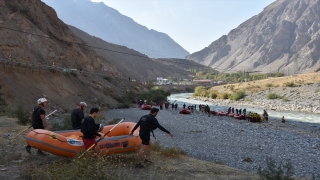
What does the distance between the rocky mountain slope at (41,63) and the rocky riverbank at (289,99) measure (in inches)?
974

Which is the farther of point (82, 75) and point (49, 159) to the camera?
point (82, 75)

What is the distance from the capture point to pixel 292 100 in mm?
50719

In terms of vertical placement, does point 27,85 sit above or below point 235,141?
above

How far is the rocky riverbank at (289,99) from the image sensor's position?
144 ft

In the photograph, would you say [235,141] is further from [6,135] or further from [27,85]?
[27,85]

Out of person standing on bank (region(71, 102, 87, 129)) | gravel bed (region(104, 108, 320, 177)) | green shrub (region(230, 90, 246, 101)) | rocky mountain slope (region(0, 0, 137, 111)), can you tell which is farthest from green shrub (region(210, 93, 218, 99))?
person standing on bank (region(71, 102, 87, 129))

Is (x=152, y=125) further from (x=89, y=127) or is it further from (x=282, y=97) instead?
(x=282, y=97)

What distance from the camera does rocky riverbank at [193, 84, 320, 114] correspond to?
44.0 metres

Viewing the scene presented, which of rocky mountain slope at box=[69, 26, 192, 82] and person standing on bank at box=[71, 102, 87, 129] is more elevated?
rocky mountain slope at box=[69, 26, 192, 82]

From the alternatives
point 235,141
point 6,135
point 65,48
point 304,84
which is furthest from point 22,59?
point 304,84

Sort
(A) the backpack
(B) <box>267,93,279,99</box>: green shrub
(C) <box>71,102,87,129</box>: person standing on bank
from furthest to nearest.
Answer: (B) <box>267,93,279,99</box>: green shrub
(C) <box>71,102,87,129</box>: person standing on bank
(A) the backpack

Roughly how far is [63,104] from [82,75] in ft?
48.7

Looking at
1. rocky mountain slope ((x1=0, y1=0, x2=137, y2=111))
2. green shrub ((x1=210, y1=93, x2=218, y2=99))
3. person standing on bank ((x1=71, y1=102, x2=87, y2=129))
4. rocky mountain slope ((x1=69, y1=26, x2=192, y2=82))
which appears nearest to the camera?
person standing on bank ((x1=71, y1=102, x2=87, y2=129))

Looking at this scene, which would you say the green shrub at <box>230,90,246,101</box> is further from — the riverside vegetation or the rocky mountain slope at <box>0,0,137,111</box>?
the rocky mountain slope at <box>0,0,137,111</box>
